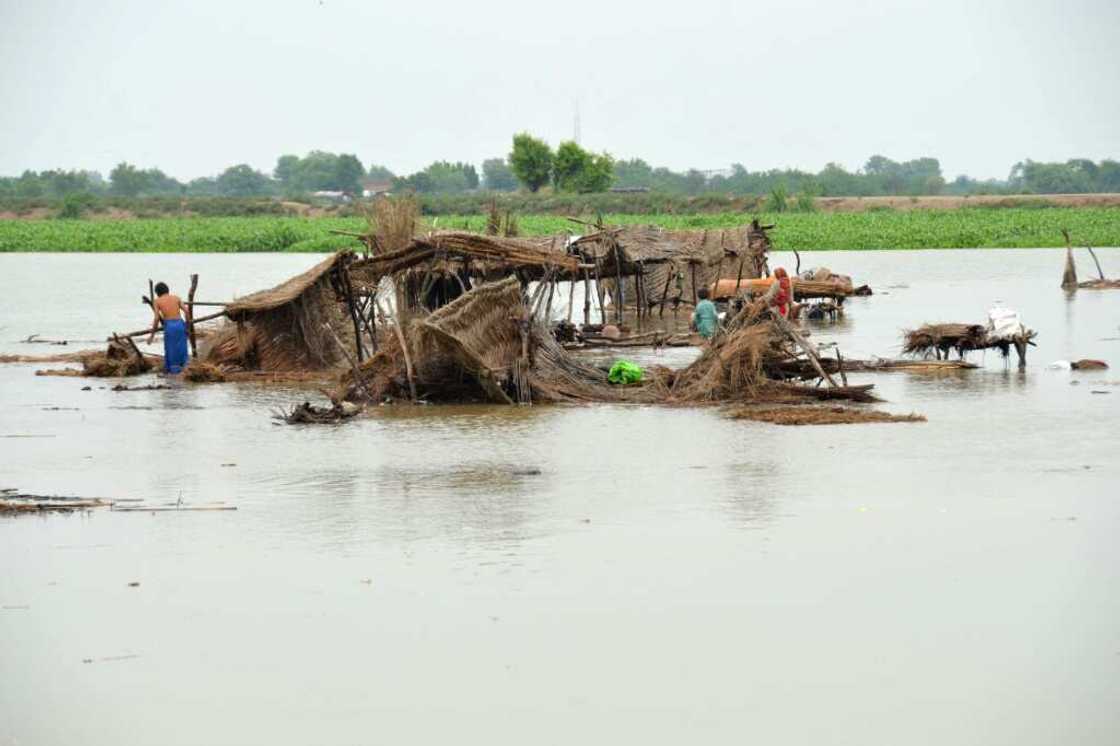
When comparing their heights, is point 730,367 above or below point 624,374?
above

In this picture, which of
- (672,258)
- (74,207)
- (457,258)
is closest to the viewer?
(457,258)

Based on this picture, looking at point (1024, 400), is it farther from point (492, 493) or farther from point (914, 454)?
point (492, 493)

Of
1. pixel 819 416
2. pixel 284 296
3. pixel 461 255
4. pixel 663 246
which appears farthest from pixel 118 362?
pixel 663 246

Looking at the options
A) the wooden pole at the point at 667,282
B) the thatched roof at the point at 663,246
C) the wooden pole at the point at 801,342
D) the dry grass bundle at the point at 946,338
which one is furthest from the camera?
the wooden pole at the point at 667,282

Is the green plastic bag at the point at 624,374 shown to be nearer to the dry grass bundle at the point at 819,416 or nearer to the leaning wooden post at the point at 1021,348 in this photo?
the dry grass bundle at the point at 819,416

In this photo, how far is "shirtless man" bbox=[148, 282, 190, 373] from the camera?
17.3 metres

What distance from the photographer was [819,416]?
13.5m

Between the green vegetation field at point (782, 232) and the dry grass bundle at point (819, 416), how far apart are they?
38.4 meters

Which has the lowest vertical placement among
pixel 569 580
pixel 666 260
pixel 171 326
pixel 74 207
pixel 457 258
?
pixel 569 580

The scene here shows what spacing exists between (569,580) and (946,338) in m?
10.2

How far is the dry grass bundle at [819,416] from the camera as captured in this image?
A: 13453 millimetres

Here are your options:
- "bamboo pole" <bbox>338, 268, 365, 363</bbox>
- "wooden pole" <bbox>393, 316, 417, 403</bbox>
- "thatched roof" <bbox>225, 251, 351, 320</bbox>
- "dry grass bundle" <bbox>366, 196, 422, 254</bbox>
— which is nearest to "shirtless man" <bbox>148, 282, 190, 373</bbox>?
"thatched roof" <bbox>225, 251, 351, 320</bbox>

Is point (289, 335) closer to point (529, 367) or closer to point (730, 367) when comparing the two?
point (529, 367)

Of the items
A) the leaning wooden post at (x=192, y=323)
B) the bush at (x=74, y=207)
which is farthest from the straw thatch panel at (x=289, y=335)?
the bush at (x=74, y=207)
